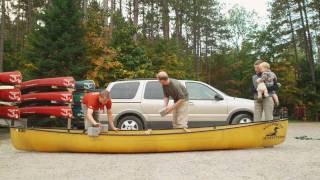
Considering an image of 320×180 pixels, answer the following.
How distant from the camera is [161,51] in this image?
34531mm

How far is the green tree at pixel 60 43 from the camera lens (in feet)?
71.0

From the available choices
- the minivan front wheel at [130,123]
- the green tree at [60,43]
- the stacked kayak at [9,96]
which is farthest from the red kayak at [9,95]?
the green tree at [60,43]

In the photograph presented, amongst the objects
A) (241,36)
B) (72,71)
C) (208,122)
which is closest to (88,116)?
(208,122)

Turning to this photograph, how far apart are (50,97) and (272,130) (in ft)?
24.9

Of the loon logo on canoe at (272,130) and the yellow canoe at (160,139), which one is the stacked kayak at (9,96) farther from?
the loon logo on canoe at (272,130)

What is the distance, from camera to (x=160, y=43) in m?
34.7

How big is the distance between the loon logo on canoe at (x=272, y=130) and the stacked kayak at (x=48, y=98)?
6.36 m

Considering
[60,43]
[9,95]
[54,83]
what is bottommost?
[9,95]

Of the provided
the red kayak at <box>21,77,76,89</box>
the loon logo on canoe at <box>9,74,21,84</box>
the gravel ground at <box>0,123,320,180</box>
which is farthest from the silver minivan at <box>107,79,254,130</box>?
the gravel ground at <box>0,123,320,180</box>

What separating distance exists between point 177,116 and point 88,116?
2135 mm

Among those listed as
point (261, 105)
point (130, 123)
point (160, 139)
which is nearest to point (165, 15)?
point (130, 123)

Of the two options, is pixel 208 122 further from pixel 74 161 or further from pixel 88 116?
pixel 74 161

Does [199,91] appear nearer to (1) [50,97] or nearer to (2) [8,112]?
(1) [50,97]

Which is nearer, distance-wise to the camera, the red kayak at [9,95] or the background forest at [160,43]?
the red kayak at [9,95]
